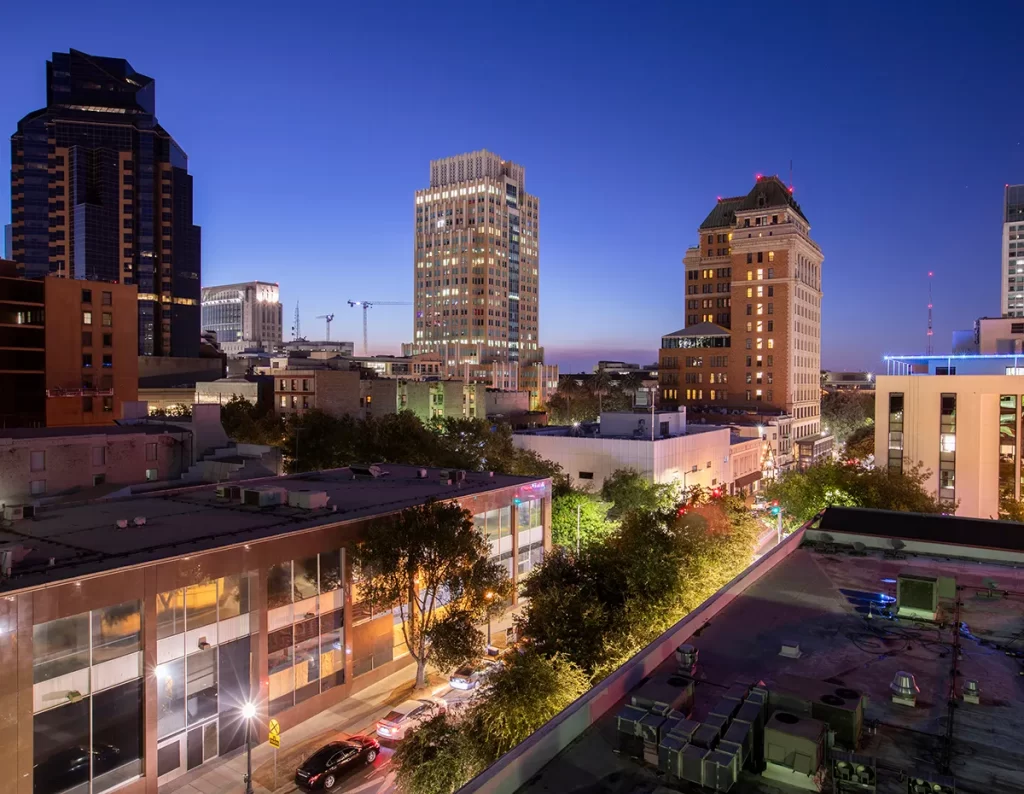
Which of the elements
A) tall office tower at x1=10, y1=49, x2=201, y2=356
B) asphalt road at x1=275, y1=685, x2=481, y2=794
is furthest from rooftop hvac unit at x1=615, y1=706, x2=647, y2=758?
tall office tower at x1=10, y1=49, x2=201, y2=356

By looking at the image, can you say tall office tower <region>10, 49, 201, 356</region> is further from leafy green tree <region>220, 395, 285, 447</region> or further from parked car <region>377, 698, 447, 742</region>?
parked car <region>377, 698, 447, 742</region>

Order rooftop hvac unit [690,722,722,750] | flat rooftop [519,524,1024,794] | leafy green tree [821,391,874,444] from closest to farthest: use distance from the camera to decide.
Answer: rooftop hvac unit [690,722,722,750]
flat rooftop [519,524,1024,794]
leafy green tree [821,391,874,444]

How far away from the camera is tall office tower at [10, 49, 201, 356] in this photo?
152m

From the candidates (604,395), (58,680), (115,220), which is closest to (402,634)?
(58,680)

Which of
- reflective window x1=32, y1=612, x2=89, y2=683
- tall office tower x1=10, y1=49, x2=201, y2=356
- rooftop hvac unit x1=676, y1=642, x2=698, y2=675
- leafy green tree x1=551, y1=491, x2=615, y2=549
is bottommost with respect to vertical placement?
leafy green tree x1=551, y1=491, x2=615, y2=549

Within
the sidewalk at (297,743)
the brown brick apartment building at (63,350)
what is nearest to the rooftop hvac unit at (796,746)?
the sidewalk at (297,743)

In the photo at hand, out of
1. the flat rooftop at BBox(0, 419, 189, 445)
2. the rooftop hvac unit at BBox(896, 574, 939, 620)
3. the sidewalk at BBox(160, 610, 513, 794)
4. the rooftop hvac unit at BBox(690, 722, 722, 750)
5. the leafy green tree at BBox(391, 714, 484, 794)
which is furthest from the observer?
the flat rooftop at BBox(0, 419, 189, 445)

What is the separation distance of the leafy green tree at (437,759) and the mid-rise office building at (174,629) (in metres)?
9.52

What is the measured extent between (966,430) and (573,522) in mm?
31633

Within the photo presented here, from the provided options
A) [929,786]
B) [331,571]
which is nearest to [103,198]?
[331,571]

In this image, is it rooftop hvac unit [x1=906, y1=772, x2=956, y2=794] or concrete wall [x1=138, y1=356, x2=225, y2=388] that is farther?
concrete wall [x1=138, y1=356, x2=225, y2=388]

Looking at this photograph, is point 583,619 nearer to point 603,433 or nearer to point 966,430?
point 966,430

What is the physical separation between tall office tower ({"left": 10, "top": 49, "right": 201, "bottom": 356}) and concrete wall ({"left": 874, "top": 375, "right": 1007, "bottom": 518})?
5807 inches

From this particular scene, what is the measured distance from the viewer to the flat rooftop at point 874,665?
1062 cm
